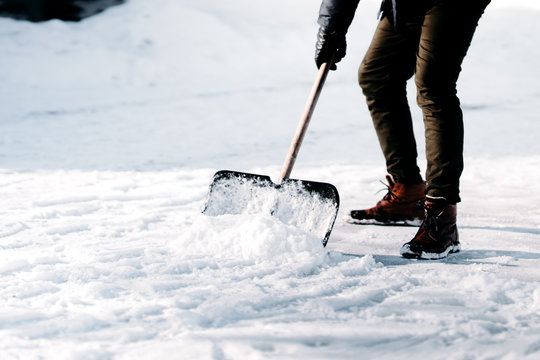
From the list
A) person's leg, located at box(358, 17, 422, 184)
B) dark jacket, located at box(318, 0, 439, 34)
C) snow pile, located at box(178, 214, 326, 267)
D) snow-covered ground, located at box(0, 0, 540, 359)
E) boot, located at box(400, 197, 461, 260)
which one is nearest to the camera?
snow-covered ground, located at box(0, 0, 540, 359)

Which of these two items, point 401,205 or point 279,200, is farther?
point 401,205

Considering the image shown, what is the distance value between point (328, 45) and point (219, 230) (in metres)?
0.88

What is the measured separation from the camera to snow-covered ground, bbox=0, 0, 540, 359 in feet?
5.27

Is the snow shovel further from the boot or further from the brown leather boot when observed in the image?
the brown leather boot

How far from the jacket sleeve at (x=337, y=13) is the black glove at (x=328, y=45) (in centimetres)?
3

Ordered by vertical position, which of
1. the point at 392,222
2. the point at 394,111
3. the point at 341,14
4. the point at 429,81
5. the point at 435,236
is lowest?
the point at 392,222

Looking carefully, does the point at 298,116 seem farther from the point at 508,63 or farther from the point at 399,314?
the point at 399,314

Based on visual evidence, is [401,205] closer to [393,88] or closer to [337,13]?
[393,88]

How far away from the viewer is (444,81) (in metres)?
2.27

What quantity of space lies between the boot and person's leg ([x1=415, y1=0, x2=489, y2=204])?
0.13 feet

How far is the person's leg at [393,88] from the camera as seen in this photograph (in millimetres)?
2547

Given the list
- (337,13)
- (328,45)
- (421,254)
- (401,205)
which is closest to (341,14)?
(337,13)

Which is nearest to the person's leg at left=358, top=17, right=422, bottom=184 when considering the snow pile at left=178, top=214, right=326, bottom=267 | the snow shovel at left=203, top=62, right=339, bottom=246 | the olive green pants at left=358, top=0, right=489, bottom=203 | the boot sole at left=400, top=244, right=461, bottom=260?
the olive green pants at left=358, top=0, right=489, bottom=203

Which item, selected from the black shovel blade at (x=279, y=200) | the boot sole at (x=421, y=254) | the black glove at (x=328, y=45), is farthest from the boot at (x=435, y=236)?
the black glove at (x=328, y=45)
